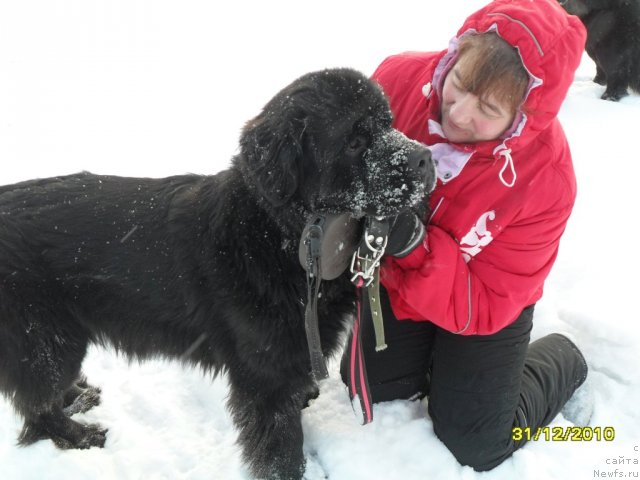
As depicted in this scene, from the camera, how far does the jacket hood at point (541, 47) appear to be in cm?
178

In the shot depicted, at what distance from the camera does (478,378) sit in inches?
97.0

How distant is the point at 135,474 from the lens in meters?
2.45

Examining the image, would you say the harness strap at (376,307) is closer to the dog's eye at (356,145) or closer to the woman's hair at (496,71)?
the dog's eye at (356,145)

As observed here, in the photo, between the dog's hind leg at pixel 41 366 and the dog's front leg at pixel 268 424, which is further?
the dog's front leg at pixel 268 424

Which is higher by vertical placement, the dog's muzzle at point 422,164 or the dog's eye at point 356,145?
the dog's eye at point 356,145

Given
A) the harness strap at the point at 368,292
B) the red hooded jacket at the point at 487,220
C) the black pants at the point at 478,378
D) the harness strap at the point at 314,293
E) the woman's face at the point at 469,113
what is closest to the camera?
the harness strap at the point at 314,293

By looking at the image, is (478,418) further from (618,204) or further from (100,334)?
(618,204)

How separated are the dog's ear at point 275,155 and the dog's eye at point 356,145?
20 centimetres

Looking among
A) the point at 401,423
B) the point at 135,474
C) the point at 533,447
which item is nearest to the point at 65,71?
the point at 135,474

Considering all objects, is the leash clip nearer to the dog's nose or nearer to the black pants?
the dog's nose

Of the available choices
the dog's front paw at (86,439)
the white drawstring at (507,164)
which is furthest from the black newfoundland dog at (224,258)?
the white drawstring at (507,164)

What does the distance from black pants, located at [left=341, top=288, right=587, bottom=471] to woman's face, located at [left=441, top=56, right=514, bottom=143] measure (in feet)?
3.40

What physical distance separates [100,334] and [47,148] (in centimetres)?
343
